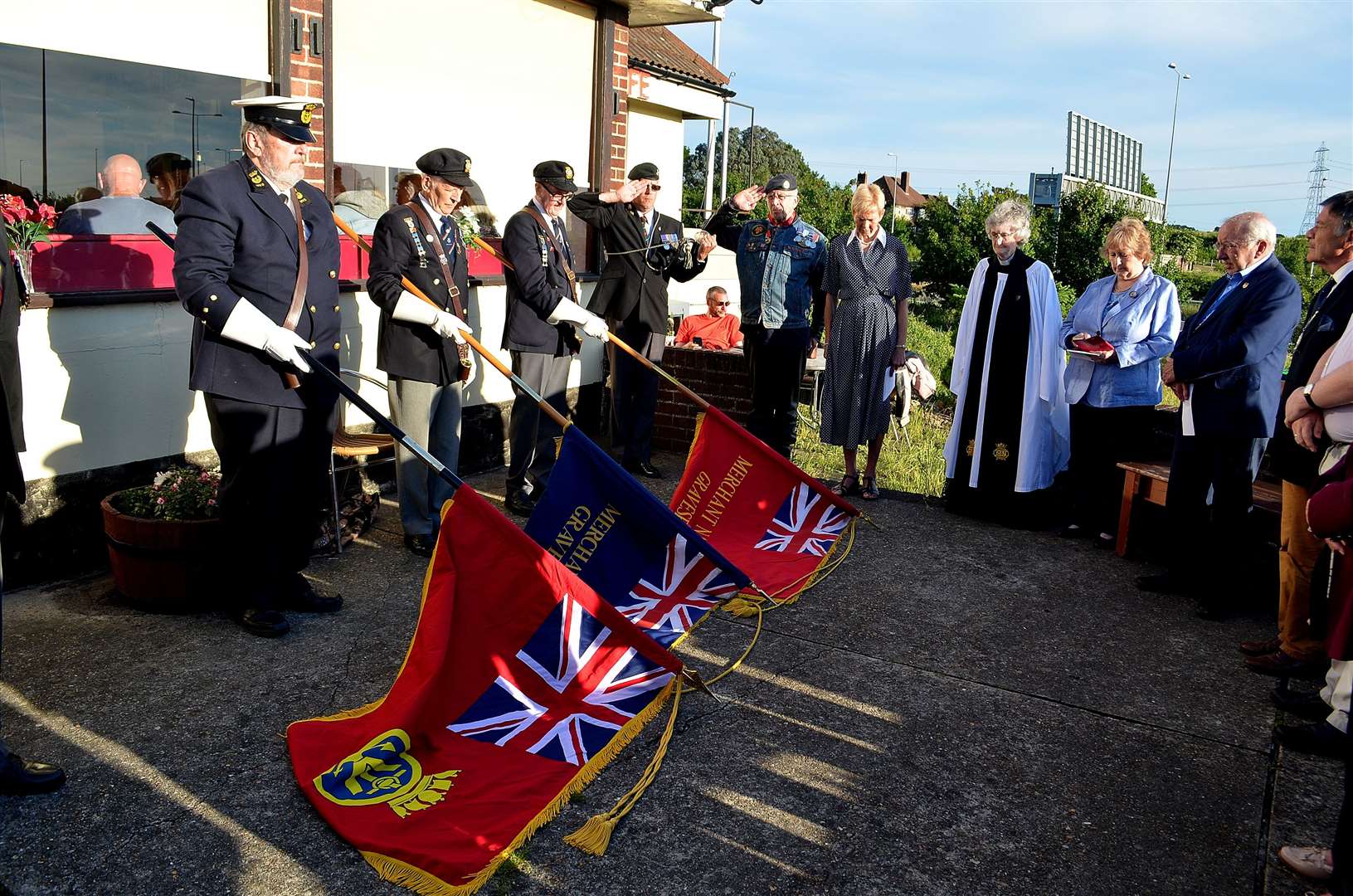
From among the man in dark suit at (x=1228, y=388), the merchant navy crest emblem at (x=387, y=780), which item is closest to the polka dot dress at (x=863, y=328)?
the man in dark suit at (x=1228, y=388)

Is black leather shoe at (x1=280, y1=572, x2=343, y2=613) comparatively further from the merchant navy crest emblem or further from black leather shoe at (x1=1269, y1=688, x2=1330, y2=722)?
black leather shoe at (x1=1269, y1=688, x2=1330, y2=722)

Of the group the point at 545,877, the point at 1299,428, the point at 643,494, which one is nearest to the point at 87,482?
the point at 643,494

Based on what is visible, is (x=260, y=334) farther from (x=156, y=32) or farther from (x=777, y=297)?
(x=777, y=297)

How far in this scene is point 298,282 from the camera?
425cm

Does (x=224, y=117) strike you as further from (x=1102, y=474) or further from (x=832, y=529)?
(x=1102, y=474)

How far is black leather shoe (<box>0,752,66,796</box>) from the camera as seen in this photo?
2.99 m

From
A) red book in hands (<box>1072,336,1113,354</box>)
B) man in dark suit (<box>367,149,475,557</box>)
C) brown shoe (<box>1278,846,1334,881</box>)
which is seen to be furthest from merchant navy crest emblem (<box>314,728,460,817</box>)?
red book in hands (<box>1072,336,1113,354</box>)

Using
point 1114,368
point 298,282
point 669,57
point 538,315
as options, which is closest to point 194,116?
point 298,282

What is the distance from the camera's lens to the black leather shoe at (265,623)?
166 inches

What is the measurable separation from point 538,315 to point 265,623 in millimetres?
2484

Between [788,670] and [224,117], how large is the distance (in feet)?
13.4

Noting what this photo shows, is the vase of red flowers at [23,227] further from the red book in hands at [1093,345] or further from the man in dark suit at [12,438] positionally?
the red book in hands at [1093,345]

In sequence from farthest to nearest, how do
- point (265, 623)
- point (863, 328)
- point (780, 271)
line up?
point (780, 271) < point (863, 328) < point (265, 623)

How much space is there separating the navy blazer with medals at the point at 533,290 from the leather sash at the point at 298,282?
174cm
